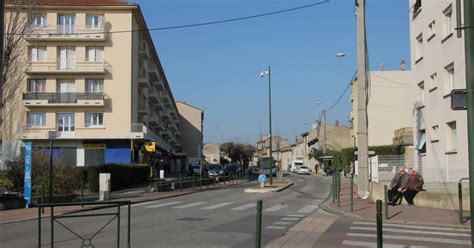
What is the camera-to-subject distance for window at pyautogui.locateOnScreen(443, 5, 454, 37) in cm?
2472

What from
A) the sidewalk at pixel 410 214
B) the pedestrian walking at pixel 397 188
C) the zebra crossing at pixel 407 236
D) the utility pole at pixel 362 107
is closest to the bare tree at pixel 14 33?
the utility pole at pixel 362 107

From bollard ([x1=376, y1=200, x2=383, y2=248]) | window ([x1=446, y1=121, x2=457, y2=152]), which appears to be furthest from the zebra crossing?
window ([x1=446, y1=121, x2=457, y2=152])

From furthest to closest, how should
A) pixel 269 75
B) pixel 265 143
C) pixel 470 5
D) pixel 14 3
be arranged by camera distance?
pixel 265 143
pixel 269 75
pixel 14 3
pixel 470 5

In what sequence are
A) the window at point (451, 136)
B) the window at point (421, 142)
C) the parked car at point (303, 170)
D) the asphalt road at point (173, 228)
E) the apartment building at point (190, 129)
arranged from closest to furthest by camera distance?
the asphalt road at point (173, 228) → the window at point (451, 136) → the window at point (421, 142) → the parked car at point (303, 170) → the apartment building at point (190, 129)

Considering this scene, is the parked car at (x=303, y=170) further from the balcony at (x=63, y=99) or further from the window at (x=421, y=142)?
the window at (x=421, y=142)

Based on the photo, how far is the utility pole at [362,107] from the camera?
23938 mm

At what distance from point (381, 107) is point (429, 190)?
159 ft

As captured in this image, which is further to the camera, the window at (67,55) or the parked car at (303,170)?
the parked car at (303,170)

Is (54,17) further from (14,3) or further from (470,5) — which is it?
(470,5)

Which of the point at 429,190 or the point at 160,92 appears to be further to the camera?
the point at 160,92

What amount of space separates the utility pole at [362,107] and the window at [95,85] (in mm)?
32167

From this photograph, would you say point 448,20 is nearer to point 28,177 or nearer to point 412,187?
point 412,187

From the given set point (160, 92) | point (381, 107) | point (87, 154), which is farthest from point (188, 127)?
point (87, 154)

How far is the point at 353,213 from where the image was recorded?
59.1ft
